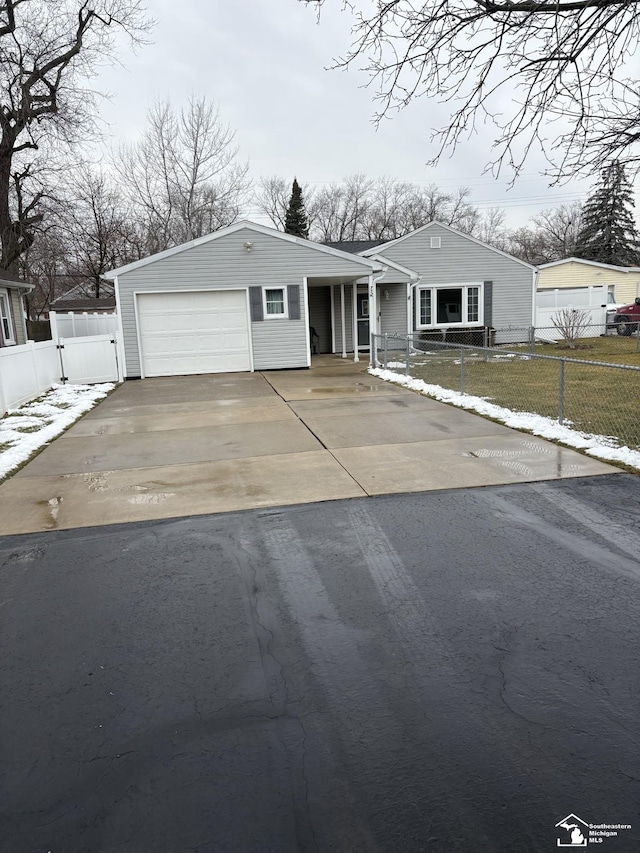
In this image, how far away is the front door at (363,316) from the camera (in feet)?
68.3

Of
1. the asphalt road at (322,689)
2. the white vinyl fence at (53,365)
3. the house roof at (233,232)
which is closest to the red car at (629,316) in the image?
the house roof at (233,232)

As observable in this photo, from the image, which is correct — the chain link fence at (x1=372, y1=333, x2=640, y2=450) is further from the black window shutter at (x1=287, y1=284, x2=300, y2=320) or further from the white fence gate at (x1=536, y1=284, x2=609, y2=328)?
the white fence gate at (x1=536, y1=284, x2=609, y2=328)

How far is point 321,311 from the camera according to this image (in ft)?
69.4

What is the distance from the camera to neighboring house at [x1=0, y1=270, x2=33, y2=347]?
18641 millimetres

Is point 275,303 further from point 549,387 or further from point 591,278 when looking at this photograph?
point 591,278

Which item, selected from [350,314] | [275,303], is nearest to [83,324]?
[275,303]

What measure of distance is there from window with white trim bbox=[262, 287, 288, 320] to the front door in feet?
14.6

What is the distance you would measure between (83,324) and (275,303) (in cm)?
670

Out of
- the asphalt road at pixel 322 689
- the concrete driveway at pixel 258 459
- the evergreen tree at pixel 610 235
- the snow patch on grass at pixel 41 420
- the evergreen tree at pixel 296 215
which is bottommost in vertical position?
the asphalt road at pixel 322 689

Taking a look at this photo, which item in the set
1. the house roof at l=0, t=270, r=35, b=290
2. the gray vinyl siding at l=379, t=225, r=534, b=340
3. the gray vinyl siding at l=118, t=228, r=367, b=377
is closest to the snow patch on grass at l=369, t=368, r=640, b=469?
the gray vinyl siding at l=118, t=228, r=367, b=377

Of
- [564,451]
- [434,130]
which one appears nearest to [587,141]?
[434,130]

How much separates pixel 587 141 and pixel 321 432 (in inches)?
184

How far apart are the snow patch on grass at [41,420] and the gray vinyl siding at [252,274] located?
10.5 feet

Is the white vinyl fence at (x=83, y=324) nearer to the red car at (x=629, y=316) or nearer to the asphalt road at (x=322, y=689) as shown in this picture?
the asphalt road at (x=322, y=689)
